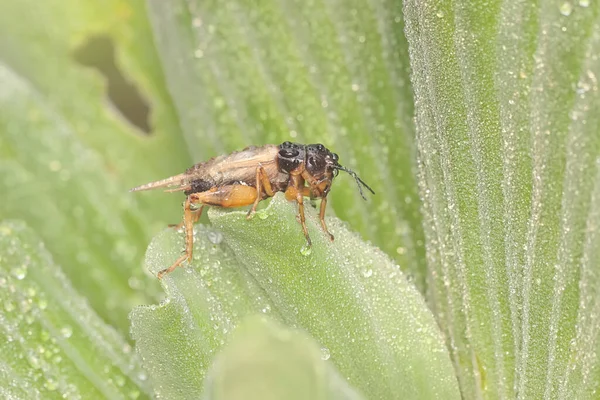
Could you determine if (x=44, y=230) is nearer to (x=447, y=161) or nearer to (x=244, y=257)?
(x=244, y=257)

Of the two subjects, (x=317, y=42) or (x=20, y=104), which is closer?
(x=317, y=42)

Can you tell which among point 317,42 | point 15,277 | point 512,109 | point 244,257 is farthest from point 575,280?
point 15,277

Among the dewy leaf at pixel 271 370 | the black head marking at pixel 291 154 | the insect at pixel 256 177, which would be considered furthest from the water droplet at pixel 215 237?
the dewy leaf at pixel 271 370

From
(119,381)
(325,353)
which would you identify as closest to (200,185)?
(119,381)

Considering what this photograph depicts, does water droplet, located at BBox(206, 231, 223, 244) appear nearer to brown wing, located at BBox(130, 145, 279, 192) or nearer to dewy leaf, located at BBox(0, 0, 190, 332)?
brown wing, located at BBox(130, 145, 279, 192)

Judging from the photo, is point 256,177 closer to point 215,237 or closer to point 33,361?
point 215,237

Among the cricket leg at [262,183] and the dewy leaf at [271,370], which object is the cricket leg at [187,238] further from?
the dewy leaf at [271,370]

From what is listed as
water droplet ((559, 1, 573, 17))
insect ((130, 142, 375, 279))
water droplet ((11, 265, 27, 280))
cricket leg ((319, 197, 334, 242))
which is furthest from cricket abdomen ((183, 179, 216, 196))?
water droplet ((559, 1, 573, 17))
